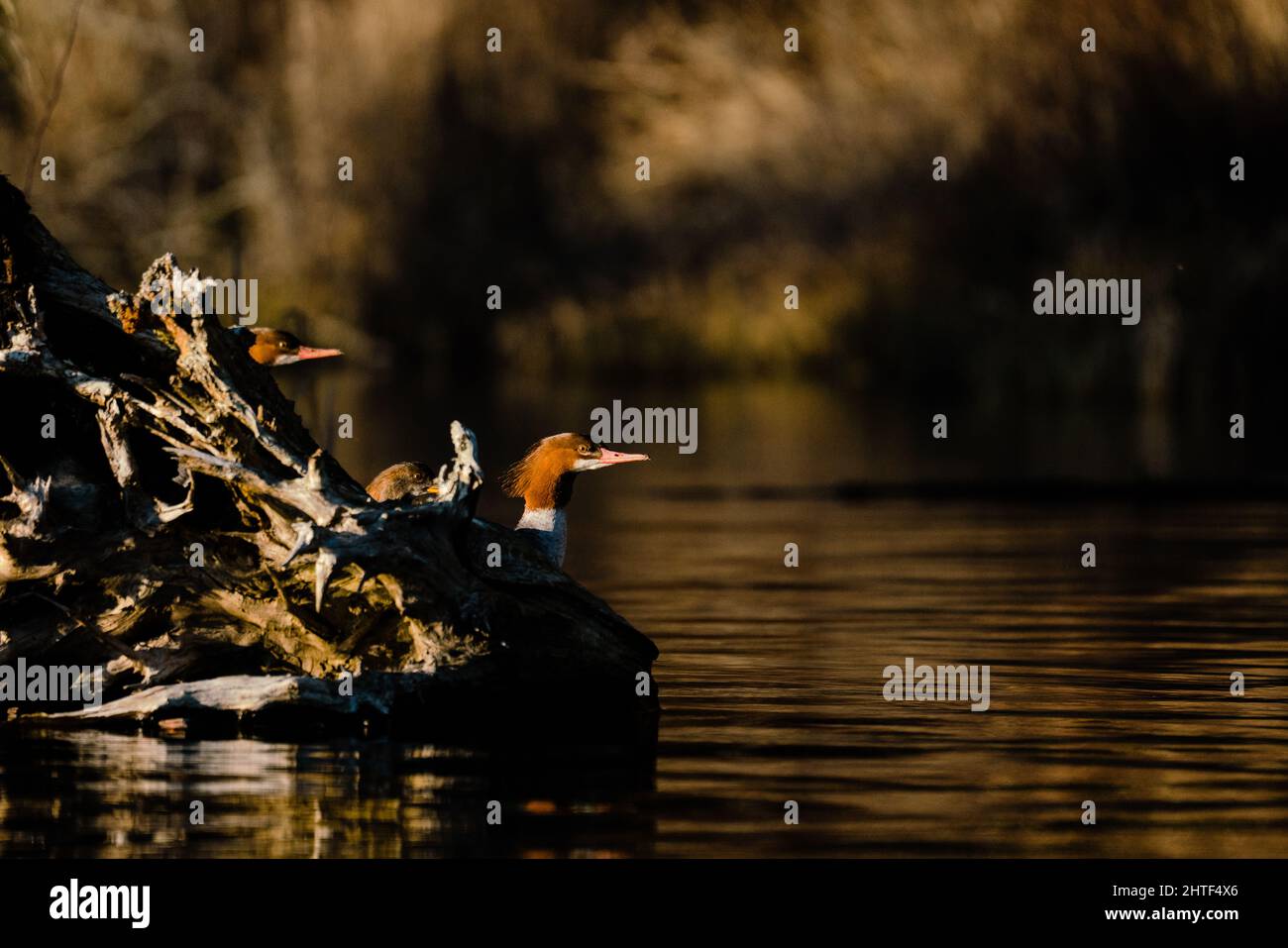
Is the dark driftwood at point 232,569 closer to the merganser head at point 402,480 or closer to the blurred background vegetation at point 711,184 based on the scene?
the merganser head at point 402,480

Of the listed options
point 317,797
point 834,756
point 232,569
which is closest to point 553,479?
point 232,569

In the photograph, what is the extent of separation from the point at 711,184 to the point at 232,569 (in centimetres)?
2633

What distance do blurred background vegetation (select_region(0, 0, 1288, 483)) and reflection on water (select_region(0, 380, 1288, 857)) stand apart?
584 inches

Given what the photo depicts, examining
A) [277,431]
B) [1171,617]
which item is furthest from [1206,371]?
[277,431]

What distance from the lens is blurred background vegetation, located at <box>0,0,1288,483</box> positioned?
112 ft

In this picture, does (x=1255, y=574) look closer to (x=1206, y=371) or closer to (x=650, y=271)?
(x=1206, y=371)

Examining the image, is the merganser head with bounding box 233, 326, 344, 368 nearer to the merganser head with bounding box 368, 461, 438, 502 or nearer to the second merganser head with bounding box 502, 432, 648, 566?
the merganser head with bounding box 368, 461, 438, 502

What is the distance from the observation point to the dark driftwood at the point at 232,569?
40.7 feet

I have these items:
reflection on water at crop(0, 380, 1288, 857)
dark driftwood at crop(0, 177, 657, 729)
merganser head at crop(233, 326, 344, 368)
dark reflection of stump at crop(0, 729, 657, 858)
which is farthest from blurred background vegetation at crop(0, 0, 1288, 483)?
dark reflection of stump at crop(0, 729, 657, 858)

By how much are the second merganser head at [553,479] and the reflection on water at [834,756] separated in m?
0.85

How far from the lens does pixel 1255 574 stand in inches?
752

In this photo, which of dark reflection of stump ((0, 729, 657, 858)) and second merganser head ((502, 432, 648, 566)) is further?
second merganser head ((502, 432, 648, 566))

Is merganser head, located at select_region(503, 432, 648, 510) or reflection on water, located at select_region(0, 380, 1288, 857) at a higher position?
merganser head, located at select_region(503, 432, 648, 510)

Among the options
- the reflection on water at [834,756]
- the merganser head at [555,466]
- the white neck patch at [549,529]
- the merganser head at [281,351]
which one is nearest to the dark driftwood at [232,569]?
the reflection on water at [834,756]
